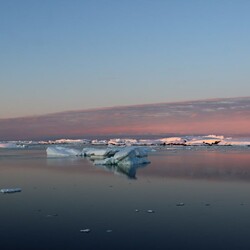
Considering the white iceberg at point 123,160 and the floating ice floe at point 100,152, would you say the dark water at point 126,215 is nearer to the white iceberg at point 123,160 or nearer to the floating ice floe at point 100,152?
the white iceberg at point 123,160

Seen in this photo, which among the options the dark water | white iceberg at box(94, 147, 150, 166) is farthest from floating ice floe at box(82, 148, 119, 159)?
the dark water

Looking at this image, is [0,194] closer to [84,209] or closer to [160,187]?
[84,209]

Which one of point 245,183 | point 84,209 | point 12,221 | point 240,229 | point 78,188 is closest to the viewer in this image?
point 240,229

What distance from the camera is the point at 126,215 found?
686cm

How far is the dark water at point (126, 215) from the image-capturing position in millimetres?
5332

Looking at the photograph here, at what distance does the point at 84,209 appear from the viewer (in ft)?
24.1

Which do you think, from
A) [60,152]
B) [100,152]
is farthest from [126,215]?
[60,152]

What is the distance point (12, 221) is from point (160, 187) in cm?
457

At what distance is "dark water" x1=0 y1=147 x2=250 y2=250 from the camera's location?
17.5 ft

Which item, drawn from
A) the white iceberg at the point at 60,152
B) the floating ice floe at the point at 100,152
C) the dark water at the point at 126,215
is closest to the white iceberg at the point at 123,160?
the floating ice floe at the point at 100,152

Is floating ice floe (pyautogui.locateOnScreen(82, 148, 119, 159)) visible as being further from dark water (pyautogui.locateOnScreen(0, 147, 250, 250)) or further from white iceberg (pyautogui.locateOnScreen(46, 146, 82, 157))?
dark water (pyautogui.locateOnScreen(0, 147, 250, 250))

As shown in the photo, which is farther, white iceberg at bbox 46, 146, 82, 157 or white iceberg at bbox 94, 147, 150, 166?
white iceberg at bbox 46, 146, 82, 157

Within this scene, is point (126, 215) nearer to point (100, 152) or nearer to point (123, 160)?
point (123, 160)

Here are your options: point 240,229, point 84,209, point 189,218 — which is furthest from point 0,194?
point 240,229
